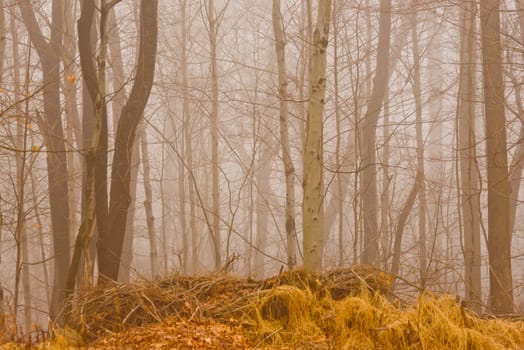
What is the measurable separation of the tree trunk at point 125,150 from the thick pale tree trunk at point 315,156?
244 cm

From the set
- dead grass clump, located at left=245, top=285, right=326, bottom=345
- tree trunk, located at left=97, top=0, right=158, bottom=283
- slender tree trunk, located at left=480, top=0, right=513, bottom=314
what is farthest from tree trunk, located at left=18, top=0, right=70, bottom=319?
slender tree trunk, located at left=480, top=0, right=513, bottom=314

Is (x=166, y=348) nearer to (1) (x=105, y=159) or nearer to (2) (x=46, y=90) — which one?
(1) (x=105, y=159)

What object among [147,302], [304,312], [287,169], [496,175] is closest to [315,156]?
[287,169]

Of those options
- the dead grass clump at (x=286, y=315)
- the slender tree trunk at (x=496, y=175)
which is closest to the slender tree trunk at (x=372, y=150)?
the slender tree trunk at (x=496, y=175)

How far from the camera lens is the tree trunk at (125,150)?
6.52 metres

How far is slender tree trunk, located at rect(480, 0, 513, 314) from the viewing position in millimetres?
6995

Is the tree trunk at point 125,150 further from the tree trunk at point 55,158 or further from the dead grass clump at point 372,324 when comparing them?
the dead grass clump at point 372,324

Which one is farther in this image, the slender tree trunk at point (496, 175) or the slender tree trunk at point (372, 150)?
the slender tree trunk at point (372, 150)

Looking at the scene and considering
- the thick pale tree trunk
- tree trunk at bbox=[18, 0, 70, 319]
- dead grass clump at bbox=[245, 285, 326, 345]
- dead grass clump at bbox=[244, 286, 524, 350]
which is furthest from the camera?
tree trunk at bbox=[18, 0, 70, 319]

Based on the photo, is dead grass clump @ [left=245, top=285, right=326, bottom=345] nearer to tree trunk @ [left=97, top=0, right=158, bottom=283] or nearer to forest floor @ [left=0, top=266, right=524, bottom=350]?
forest floor @ [left=0, top=266, right=524, bottom=350]

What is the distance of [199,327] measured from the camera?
13.3 feet

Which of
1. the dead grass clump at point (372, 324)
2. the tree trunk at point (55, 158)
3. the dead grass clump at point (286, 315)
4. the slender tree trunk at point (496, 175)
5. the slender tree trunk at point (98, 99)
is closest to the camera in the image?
the dead grass clump at point (372, 324)

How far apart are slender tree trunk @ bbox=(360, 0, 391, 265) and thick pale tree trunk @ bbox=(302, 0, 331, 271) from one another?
4382mm

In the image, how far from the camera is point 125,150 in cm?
681
